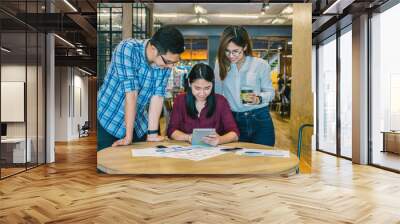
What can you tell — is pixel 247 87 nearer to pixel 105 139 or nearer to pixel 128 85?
pixel 128 85

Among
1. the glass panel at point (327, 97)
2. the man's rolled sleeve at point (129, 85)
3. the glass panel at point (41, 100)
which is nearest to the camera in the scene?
the man's rolled sleeve at point (129, 85)

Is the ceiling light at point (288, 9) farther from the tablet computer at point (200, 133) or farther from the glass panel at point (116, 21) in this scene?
the glass panel at point (116, 21)

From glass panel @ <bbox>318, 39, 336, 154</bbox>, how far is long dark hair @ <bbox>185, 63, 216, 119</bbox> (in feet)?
15.3

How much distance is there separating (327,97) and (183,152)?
559cm

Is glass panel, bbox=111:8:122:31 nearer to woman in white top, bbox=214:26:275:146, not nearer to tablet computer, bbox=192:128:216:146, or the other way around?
woman in white top, bbox=214:26:275:146

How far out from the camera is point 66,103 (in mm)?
15703

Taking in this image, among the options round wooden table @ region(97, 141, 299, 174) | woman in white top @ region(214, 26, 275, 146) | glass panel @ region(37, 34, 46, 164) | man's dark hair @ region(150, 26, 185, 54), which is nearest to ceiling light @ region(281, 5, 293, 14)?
woman in white top @ region(214, 26, 275, 146)

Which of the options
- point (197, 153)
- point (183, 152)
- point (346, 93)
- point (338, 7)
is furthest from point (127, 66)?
point (346, 93)

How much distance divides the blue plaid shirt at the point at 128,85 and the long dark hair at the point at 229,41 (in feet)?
2.95

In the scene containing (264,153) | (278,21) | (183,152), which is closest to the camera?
(264,153)

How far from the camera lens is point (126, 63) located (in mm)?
6539

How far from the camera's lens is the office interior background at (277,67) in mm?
6664

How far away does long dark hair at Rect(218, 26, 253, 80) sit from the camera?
665 centimetres

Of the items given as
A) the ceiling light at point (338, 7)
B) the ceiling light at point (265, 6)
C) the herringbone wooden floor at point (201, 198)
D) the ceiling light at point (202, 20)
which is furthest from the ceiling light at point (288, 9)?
the herringbone wooden floor at point (201, 198)
